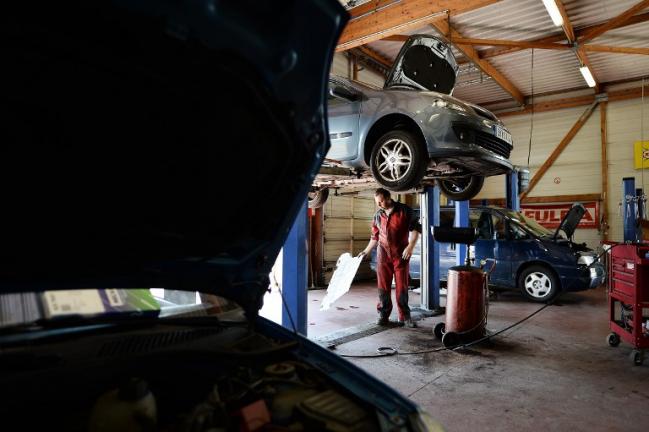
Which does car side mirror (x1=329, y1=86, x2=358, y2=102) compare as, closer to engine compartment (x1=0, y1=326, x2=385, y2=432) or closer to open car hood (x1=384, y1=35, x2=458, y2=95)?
open car hood (x1=384, y1=35, x2=458, y2=95)

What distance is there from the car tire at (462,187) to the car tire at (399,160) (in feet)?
4.53

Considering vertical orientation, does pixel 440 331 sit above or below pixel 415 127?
below

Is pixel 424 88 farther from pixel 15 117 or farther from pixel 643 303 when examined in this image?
pixel 15 117

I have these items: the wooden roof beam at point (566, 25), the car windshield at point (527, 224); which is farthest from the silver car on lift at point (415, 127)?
the wooden roof beam at point (566, 25)

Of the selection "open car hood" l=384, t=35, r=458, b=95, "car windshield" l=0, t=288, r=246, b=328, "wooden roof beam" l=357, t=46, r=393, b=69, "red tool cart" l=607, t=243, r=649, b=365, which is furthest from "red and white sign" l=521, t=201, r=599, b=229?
"car windshield" l=0, t=288, r=246, b=328

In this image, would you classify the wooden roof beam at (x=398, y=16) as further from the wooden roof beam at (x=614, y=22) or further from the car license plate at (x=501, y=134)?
the wooden roof beam at (x=614, y=22)

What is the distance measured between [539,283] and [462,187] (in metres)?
2.91

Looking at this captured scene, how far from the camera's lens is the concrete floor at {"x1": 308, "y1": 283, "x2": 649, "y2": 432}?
276cm

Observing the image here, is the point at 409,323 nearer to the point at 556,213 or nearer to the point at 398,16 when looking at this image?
the point at 398,16

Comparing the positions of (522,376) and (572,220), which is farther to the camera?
(572,220)

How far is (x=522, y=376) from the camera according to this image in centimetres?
355

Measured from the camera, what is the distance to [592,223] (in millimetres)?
10984

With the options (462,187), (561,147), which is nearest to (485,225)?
(462,187)

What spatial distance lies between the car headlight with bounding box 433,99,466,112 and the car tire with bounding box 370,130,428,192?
0.36 metres
